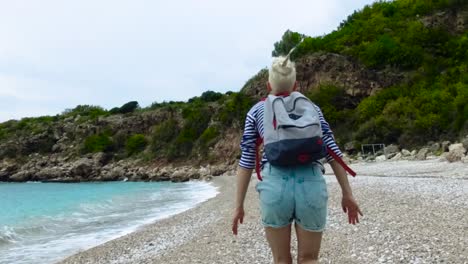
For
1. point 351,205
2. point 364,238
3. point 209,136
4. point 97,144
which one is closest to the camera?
point 351,205

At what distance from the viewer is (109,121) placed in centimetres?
8431

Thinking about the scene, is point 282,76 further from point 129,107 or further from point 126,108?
point 129,107

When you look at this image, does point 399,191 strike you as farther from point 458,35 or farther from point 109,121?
point 109,121

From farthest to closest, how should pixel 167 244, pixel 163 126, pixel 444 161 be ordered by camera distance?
pixel 163 126 → pixel 444 161 → pixel 167 244

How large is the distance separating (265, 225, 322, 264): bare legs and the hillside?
3303 centimetres

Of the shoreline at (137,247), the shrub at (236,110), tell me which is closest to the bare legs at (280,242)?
the shoreline at (137,247)

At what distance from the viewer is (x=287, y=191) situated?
2924 mm

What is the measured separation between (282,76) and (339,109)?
47.0m

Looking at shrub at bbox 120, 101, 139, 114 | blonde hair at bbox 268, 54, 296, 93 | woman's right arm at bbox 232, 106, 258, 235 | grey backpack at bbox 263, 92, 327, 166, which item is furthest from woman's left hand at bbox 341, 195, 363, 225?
shrub at bbox 120, 101, 139, 114

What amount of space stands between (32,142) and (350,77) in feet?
190

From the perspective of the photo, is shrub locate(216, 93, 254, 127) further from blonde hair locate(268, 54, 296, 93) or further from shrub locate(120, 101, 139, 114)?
blonde hair locate(268, 54, 296, 93)

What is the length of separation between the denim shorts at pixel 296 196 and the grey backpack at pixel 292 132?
78 millimetres

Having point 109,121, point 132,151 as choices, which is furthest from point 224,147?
point 109,121

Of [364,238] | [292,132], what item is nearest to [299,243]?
[292,132]
